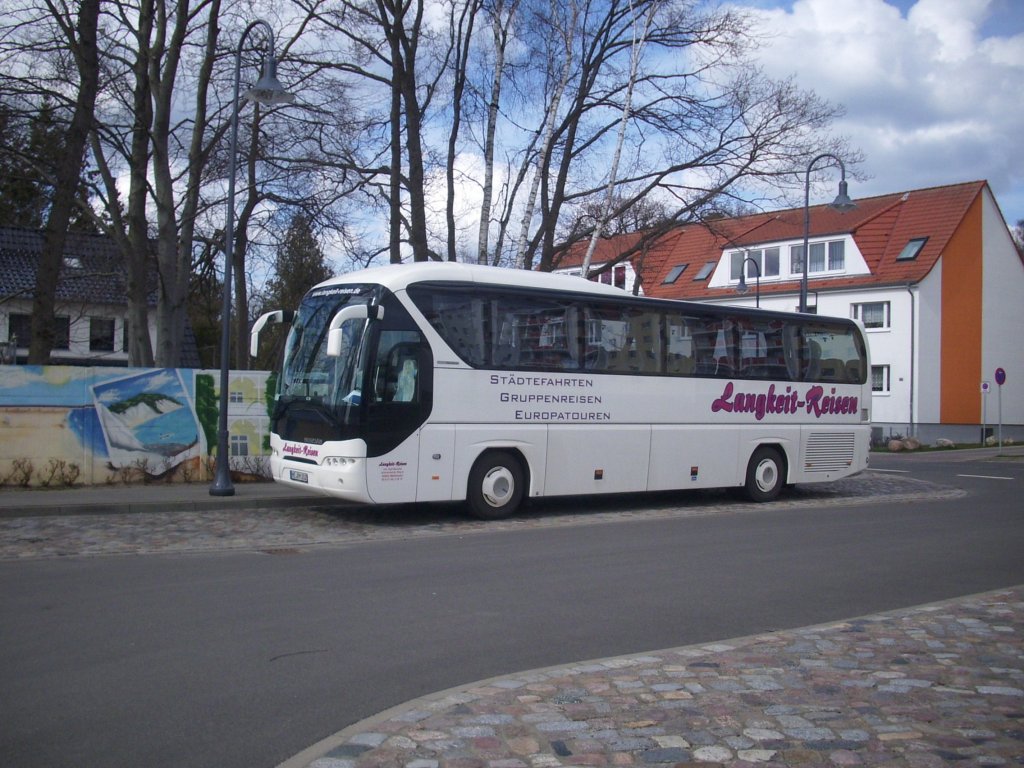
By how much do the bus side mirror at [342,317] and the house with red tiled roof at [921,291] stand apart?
97.0 feet

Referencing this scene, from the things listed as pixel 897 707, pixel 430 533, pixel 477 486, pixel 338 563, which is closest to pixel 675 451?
pixel 477 486

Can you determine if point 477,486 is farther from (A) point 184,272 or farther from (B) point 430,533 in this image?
(A) point 184,272

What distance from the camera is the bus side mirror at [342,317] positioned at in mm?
12367

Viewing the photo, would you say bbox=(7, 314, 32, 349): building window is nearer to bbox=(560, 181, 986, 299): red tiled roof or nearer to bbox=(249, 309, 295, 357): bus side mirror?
bbox=(560, 181, 986, 299): red tiled roof

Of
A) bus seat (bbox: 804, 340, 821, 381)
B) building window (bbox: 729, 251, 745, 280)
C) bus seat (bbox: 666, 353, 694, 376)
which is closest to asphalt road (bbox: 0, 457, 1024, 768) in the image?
bus seat (bbox: 666, 353, 694, 376)

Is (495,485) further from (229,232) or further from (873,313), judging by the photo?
(873,313)

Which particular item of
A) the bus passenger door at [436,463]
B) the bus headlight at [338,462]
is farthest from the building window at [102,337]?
the bus passenger door at [436,463]

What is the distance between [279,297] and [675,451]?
35757mm

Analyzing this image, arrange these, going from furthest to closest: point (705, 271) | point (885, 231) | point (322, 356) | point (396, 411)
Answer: point (705, 271) < point (885, 231) < point (322, 356) < point (396, 411)

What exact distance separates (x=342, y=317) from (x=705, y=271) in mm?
42788

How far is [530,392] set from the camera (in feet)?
49.1

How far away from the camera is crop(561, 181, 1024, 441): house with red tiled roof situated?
44.3 meters

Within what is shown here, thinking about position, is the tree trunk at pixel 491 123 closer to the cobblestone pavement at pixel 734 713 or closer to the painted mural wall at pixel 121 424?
the painted mural wall at pixel 121 424

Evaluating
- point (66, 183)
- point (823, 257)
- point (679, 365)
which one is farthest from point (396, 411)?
point (823, 257)
